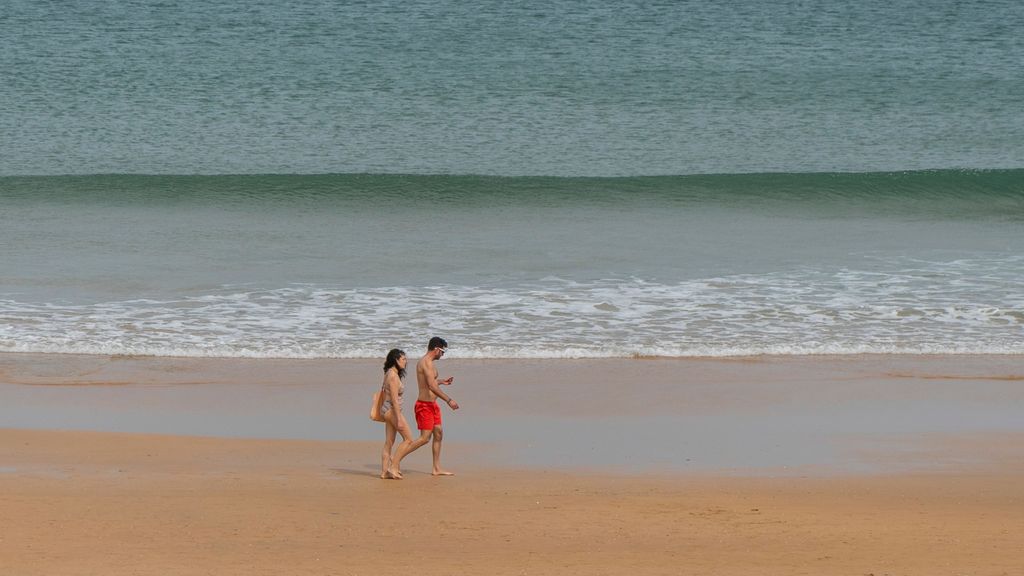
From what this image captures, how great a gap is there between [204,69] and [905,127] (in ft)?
56.2

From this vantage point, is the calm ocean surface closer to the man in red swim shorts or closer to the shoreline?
the shoreline

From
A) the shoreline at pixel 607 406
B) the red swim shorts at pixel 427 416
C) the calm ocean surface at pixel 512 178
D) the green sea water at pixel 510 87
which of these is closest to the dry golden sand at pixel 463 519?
the red swim shorts at pixel 427 416

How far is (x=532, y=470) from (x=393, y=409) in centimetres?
108

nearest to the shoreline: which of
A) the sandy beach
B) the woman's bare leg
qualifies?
the sandy beach

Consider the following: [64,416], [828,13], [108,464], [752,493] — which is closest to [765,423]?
[752,493]

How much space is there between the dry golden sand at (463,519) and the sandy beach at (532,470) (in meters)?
0.02

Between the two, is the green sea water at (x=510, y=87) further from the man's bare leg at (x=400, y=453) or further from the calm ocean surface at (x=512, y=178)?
the man's bare leg at (x=400, y=453)

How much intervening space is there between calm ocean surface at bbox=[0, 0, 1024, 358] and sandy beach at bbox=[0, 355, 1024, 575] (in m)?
1.20

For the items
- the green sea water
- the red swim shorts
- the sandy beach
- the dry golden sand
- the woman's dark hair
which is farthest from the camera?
the green sea water

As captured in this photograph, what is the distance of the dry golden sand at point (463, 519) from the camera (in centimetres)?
694

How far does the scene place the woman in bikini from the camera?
8.83m

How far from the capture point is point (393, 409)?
29.1 feet

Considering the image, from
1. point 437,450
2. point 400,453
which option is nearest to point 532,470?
point 437,450

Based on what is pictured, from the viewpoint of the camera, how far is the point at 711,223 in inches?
876
